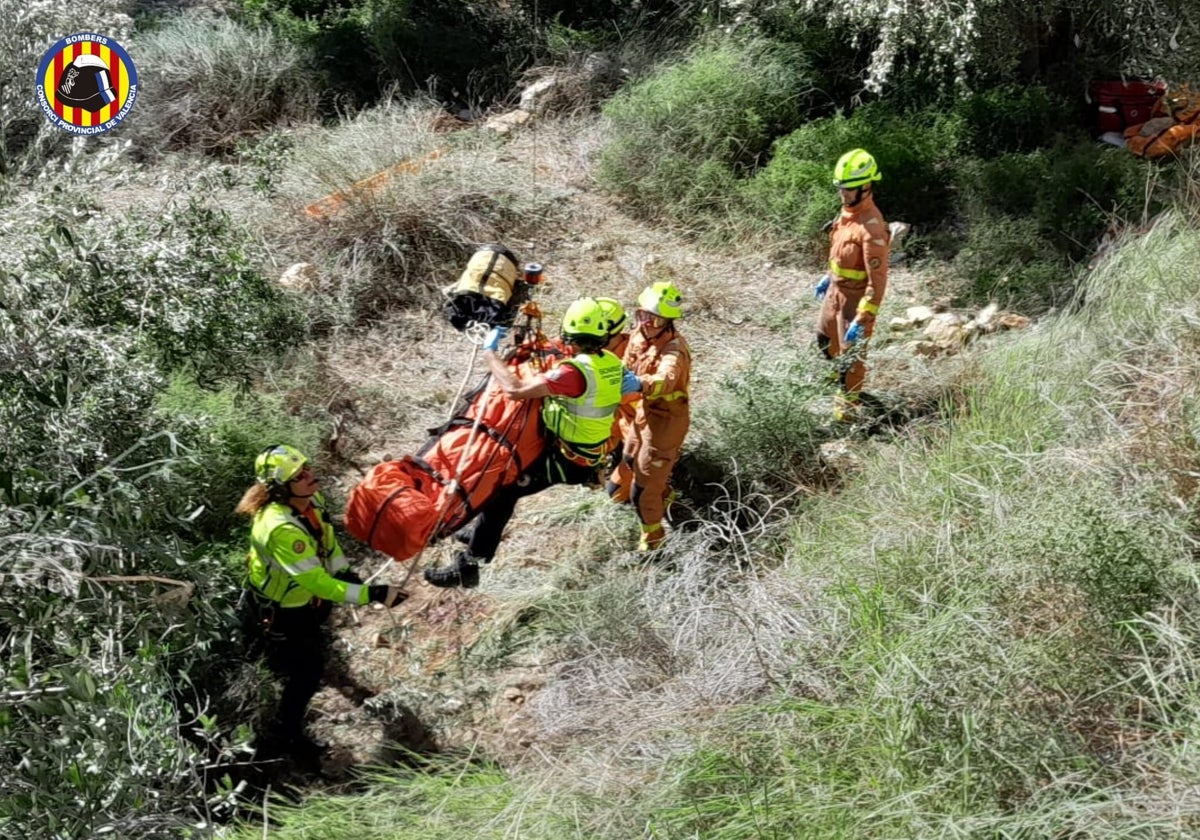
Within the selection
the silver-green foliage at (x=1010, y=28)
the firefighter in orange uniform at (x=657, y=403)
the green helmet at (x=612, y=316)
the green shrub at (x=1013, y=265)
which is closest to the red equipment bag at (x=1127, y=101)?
the silver-green foliage at (x=1010, y=28)

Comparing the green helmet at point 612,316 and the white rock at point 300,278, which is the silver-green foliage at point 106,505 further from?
the green helmet at point 612,316

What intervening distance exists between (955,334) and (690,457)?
215 cm

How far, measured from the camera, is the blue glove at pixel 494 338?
529 centimetres

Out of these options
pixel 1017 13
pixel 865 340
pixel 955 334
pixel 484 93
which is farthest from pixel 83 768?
pixel 484 93

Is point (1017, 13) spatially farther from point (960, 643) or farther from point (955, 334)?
point (960, 643)

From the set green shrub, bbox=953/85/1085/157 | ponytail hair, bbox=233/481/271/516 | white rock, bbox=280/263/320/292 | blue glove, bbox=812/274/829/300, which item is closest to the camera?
ponytail hair, bbox=233/481/271/516

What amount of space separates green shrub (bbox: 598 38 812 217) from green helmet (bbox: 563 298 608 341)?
446 cm

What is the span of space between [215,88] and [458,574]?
7.40m

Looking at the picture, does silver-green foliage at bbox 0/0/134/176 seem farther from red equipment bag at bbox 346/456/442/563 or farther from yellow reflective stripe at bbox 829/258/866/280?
yellow reflective stripe at bbox 829/258/866/280

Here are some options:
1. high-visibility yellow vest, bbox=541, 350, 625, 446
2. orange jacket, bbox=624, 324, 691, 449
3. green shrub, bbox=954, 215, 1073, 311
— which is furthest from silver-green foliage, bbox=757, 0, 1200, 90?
high-visibility yellow vest, bbox=541, 350, 625, 446

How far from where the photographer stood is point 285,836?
4.08 meters

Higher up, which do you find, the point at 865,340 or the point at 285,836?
the point at 865,340

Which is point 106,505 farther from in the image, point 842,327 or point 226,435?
point 842,327

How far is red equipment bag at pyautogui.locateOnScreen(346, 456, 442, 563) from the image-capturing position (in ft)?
16.5
